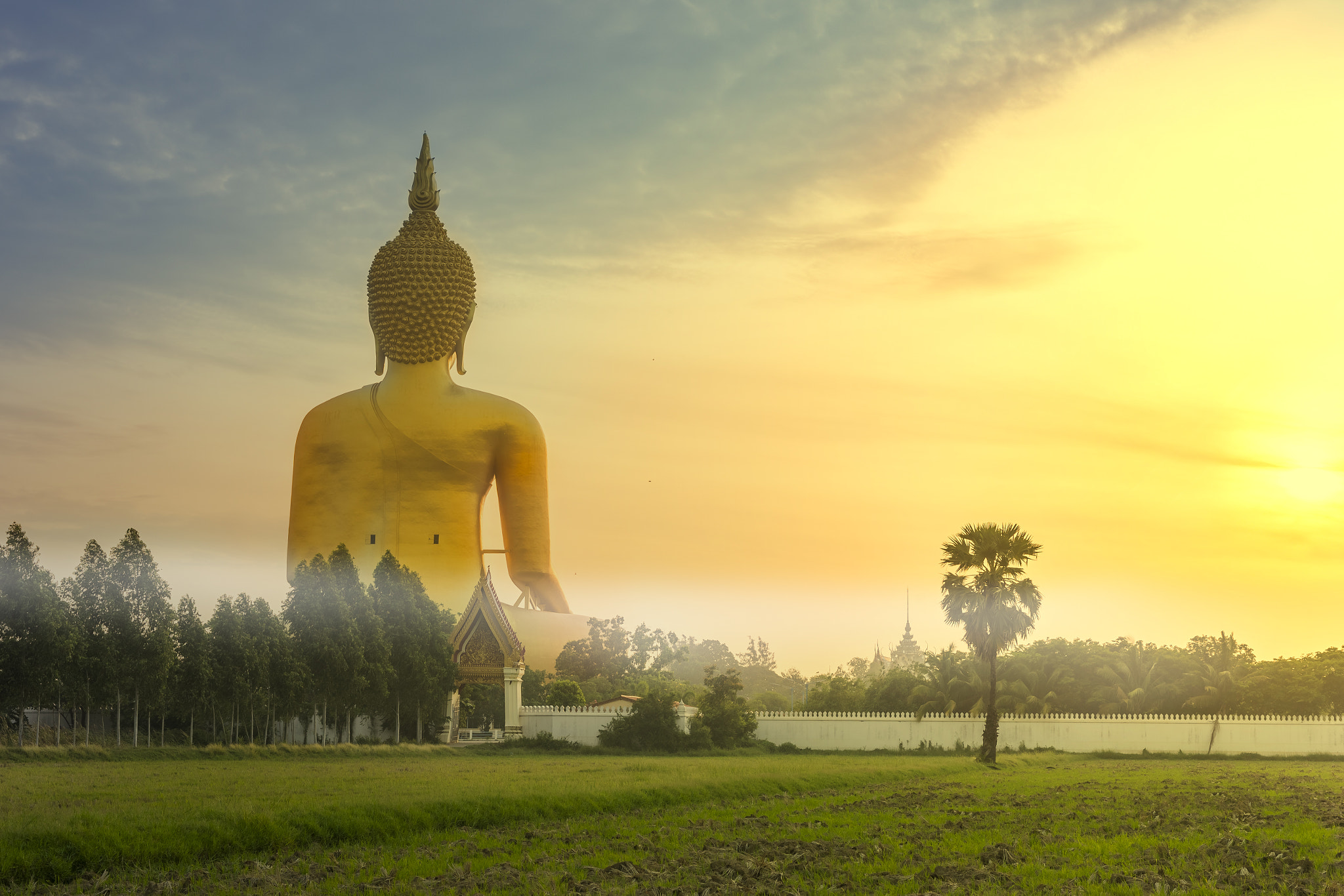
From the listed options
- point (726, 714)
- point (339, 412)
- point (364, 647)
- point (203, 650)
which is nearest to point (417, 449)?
point (339, 412)

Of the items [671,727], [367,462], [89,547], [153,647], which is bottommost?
[671,727]

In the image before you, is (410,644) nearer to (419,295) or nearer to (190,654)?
(190,654)

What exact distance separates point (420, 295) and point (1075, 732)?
33.2 m

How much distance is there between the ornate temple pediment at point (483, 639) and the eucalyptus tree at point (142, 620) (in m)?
14.4

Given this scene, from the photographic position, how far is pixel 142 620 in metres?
33.4

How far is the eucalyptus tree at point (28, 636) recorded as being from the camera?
30.8 m

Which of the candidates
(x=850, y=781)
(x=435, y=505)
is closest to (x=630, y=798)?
(x=850, y=781)

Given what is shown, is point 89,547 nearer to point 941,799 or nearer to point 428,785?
point 428,785

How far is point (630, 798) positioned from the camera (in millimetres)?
22078

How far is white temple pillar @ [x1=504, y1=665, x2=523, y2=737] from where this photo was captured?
44.5 meters

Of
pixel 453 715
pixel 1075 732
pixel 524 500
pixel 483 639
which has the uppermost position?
pixel 524 500

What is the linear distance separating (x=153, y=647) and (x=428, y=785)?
14.4 metres

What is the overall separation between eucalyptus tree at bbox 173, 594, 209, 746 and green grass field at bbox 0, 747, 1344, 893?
5205 millimetres

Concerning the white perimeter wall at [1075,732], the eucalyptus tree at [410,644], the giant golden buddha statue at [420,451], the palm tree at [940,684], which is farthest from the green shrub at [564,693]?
the palm tree at [940,684]
